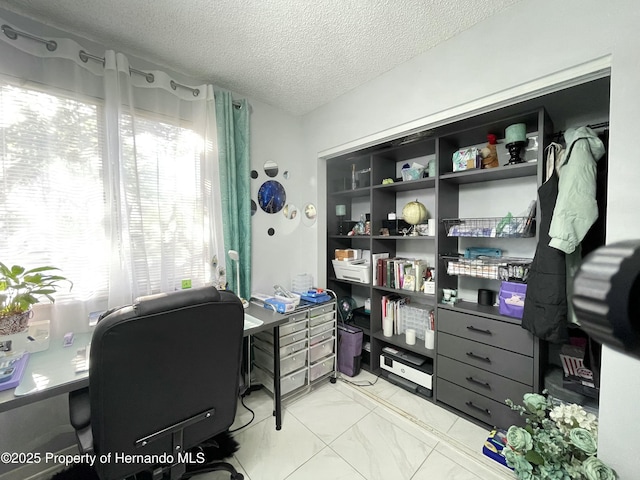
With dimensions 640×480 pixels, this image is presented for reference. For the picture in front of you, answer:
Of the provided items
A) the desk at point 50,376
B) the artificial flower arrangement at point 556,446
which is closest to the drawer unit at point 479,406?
the artificial flower arrangement at point 556,446

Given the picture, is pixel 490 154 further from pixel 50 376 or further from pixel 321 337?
pixel 50 376

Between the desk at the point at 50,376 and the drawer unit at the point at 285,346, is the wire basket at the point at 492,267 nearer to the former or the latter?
the drawer unit at the point at 285,346

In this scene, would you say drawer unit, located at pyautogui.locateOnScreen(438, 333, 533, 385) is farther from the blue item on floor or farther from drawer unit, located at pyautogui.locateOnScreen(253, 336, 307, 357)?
drawer unit, located at pyautogui.locateOnScreen(253, 336, 307, 357)

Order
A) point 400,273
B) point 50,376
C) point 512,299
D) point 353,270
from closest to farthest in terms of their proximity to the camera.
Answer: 1. point 50,376
2. point 512,299
3. point 400,273
4. point 353,270

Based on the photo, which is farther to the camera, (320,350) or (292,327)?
(320,350)

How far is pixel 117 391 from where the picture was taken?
35.0 inches

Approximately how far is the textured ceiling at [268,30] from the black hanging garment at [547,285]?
1018mm

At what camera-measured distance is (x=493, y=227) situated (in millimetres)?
1717

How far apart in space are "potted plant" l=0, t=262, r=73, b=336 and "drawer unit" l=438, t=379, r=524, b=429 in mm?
2429

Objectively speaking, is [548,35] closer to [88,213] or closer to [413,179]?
[413,179]

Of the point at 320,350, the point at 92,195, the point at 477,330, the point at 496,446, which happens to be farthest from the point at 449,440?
the point at 92,195

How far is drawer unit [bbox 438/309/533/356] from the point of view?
1.54 meters

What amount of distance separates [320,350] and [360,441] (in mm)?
703

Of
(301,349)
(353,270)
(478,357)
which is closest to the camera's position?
(478,357)
